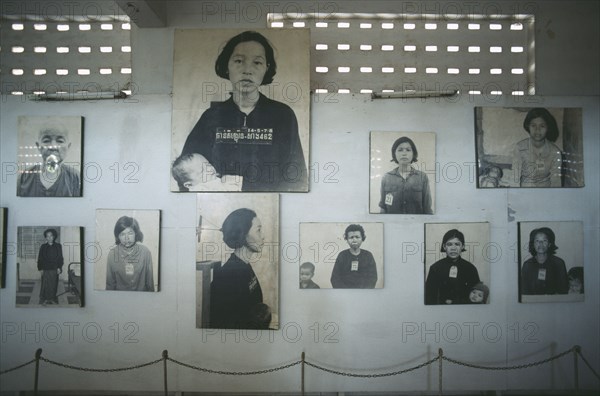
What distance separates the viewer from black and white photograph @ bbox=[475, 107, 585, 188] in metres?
5.29

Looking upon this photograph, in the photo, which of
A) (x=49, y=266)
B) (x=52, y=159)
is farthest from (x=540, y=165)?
(x=49, y=266)

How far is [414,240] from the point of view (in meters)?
5.30

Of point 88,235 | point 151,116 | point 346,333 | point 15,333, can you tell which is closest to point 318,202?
point 346,333

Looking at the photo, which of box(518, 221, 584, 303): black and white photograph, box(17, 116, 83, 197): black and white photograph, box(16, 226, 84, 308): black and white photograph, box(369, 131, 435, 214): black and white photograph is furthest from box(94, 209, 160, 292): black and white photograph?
box(518, 221, 584, 303): black and white photograph

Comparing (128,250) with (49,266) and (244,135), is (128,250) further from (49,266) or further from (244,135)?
(244,135)

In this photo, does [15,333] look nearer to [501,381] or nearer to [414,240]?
[414,240]

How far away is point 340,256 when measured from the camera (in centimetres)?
527

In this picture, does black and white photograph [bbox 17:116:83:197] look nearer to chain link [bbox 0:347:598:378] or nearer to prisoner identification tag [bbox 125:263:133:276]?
prisoner identification tag [bbox 125:263:133:276]

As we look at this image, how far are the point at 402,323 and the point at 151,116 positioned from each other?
14.5ft

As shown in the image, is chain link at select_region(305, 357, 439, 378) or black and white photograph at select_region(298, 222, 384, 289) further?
black and white photograph at select_region(298, 222, 384, 289)

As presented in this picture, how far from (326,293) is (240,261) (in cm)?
123

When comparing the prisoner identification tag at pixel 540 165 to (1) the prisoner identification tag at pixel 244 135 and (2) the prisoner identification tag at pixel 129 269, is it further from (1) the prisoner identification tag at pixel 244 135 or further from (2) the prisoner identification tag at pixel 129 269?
(2) the prisoner identification tag at pixel 129 269

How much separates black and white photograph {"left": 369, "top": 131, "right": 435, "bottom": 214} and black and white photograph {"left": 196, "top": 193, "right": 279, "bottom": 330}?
1421 millimetres

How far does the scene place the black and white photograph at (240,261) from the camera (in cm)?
523
